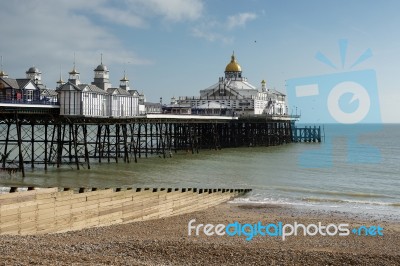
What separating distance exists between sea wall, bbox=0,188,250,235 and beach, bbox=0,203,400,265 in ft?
1.44

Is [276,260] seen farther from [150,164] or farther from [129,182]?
[150,164]

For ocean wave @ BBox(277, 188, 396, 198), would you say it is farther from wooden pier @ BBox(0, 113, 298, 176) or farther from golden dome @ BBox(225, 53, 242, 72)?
golden dome @ BBox(225, 53, 242, 72)

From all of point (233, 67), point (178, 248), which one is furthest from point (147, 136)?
point (233, 67)

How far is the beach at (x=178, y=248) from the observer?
10.2 meters

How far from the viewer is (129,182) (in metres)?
30.8

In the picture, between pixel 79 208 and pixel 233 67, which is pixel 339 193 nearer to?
pixel 79 208

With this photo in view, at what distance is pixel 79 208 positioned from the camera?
45.5ft

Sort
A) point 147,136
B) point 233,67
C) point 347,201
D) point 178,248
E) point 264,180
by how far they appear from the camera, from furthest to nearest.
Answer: point 233,67
point 147,136
point 264,180
point 347,201
point 178,248

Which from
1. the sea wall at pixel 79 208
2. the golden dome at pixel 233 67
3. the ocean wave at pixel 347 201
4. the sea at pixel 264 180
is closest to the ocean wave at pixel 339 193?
the sea at pixel 264 180

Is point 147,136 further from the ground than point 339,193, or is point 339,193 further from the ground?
point 147,136

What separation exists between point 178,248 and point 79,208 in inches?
142

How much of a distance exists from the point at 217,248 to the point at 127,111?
32.3m

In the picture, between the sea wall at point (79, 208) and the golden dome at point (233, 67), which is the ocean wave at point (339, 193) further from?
the golden dome at point (233, 67)

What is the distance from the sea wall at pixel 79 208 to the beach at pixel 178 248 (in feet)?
1.44
